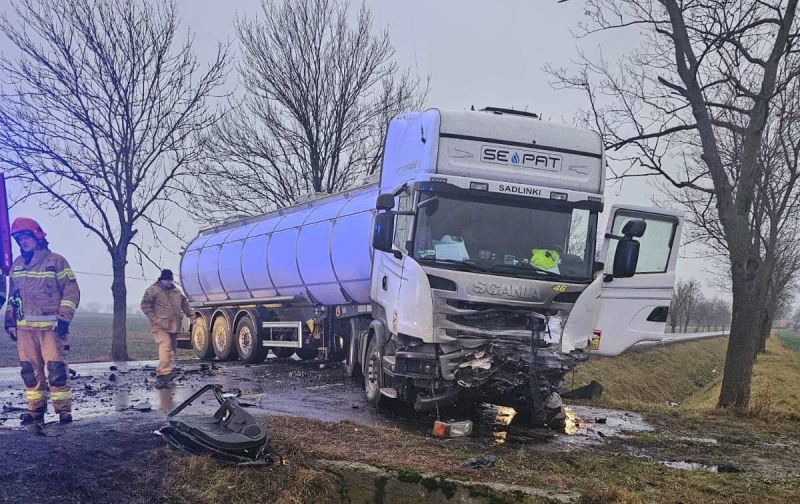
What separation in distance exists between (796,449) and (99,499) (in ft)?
22.5

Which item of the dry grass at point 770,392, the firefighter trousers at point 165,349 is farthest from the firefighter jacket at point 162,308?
the dry grass at point 770,392

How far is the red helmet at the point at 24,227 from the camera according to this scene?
7.34m

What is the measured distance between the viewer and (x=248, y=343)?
1526 centimetres

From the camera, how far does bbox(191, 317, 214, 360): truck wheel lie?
17.1 metres

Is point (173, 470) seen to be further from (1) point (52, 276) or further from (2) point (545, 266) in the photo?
(2) point (545, 266)

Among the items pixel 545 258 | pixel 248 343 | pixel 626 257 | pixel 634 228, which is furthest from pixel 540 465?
pixel 248 343

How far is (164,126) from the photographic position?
1742 centimetres

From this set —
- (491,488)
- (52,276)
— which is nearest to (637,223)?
(491,488)

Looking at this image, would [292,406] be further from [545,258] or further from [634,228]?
[634,228]

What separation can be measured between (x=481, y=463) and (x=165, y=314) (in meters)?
7.21

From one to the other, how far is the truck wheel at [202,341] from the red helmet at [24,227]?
9.92 m

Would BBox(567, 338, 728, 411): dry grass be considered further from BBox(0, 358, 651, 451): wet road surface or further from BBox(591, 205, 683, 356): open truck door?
BBox(591, 205, 683, 356): open truck door

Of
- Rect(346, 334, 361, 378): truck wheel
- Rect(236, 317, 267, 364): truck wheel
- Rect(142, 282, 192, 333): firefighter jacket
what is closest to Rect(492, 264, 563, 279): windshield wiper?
Rect(346, 334, 361, 378): truck wheel

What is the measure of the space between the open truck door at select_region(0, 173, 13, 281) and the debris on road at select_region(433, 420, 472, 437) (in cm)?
546
